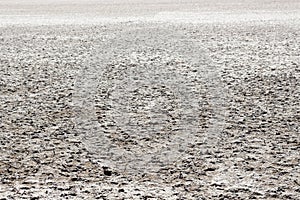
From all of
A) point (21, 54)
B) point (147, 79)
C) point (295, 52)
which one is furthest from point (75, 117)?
point (295, 52)

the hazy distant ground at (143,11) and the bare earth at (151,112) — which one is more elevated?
the hazy distant ground at (143,11)

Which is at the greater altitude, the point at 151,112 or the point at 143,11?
the point at 143,11

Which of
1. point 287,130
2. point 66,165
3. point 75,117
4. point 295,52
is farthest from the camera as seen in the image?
point 295,52

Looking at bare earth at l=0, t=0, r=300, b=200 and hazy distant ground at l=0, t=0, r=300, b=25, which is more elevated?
hazy distant ground at l=0, t=0, r=300, b=25

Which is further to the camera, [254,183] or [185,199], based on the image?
[254,183]

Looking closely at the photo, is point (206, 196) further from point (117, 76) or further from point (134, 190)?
point (117, 76)

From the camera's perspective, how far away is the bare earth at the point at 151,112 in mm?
2270

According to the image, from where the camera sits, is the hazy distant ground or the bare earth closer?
the bare earth

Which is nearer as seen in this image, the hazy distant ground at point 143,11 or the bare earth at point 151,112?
the bare earth at point 151,112

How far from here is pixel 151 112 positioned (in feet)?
11.1

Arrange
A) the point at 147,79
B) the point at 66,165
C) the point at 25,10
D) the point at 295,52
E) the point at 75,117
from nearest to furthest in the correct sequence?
the point at 66,165 < the point at 75,117 < the point at 147,79 < the point at 295,52 < the point at 25,10

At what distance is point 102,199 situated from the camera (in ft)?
6.82

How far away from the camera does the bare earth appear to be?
2.27 metres

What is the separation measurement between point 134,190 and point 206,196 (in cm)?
32
